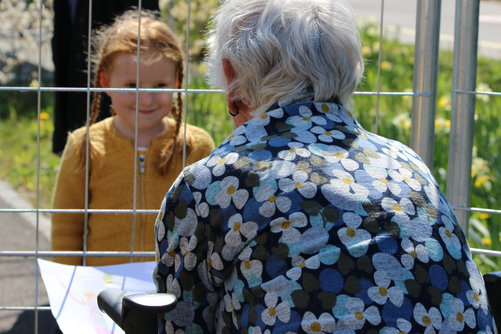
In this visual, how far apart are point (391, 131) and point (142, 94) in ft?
5.26

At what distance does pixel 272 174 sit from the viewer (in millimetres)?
1343

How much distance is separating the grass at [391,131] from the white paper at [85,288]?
653 millimetres

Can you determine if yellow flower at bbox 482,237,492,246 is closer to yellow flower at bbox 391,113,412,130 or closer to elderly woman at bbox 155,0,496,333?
yellow flower at bbox 391,113,412,130

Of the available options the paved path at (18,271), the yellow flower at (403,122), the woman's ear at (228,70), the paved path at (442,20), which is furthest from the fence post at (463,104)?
the paved path at (442,20)

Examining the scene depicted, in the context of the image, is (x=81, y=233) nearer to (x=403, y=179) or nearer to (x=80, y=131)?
(x=80, y=131)

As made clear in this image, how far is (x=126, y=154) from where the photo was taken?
244cm

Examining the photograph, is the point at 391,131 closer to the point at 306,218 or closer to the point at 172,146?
the point at 172,146

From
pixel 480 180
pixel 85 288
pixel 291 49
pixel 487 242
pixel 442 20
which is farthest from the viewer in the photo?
pixel 442 20

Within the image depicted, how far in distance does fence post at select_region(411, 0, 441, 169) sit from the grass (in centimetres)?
20

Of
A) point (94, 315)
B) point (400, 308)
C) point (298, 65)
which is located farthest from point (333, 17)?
point (94, 315)

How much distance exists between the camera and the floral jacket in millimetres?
1290

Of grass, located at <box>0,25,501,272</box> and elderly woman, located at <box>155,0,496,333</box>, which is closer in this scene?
elderly woman, located at <box>155,0,496,333</box>

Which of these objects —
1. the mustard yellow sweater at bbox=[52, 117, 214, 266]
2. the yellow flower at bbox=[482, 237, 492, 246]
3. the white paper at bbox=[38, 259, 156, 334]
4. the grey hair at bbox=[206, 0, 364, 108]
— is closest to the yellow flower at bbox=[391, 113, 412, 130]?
the yellow flower at bbox=[482, 237, 492, 246]

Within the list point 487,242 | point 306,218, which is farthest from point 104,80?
point 487,242
